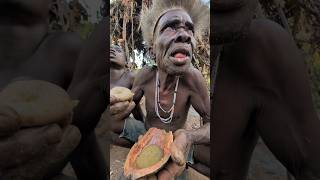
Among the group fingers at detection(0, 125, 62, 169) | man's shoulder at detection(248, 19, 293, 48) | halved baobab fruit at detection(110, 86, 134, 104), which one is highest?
man's shoulder at detection(248, 19, 293, 48)

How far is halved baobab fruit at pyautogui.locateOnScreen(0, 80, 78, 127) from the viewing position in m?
1.58

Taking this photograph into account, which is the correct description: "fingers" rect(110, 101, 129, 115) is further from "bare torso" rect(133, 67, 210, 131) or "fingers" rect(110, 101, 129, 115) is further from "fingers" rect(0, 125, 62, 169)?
"fingers" rect(0, 125, 62, 169)

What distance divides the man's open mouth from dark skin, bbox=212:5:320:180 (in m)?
0.15

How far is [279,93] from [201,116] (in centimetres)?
23

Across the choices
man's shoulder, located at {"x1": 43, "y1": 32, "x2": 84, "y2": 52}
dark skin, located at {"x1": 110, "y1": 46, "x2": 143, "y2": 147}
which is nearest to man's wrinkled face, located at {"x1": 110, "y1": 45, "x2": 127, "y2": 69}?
dark skin, located at {"x1": 110, "y1": 46, "x2": 143, "y2": 147}

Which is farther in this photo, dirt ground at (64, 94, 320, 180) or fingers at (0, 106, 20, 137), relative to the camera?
dirt ground at (64, 94, 320, 180)

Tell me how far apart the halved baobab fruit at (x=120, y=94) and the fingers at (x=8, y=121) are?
0.25m

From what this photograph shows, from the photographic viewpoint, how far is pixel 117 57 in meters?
1.68

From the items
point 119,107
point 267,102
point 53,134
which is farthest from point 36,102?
point 267,102

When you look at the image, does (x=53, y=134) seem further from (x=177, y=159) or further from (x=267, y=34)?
(x=267, y=34)

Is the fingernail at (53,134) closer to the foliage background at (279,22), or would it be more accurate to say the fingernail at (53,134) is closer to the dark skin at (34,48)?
the dark skin at (34,48)

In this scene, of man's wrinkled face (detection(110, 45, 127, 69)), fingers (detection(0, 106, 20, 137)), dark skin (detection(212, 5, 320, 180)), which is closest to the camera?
fingers (detection(0, 106, 20, 137))

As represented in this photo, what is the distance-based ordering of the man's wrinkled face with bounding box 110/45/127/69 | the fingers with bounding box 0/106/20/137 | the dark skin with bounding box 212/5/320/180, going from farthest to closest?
the dark skin with bounding box 212/5/320/180
the man's wrinkled face with bounding box 110/45/127/69
the fingers with bounding box 0/106/20/137

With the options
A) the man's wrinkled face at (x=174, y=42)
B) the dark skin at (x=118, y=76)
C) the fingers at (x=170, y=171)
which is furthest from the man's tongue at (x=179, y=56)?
the fingers at (x=170, y=171)
